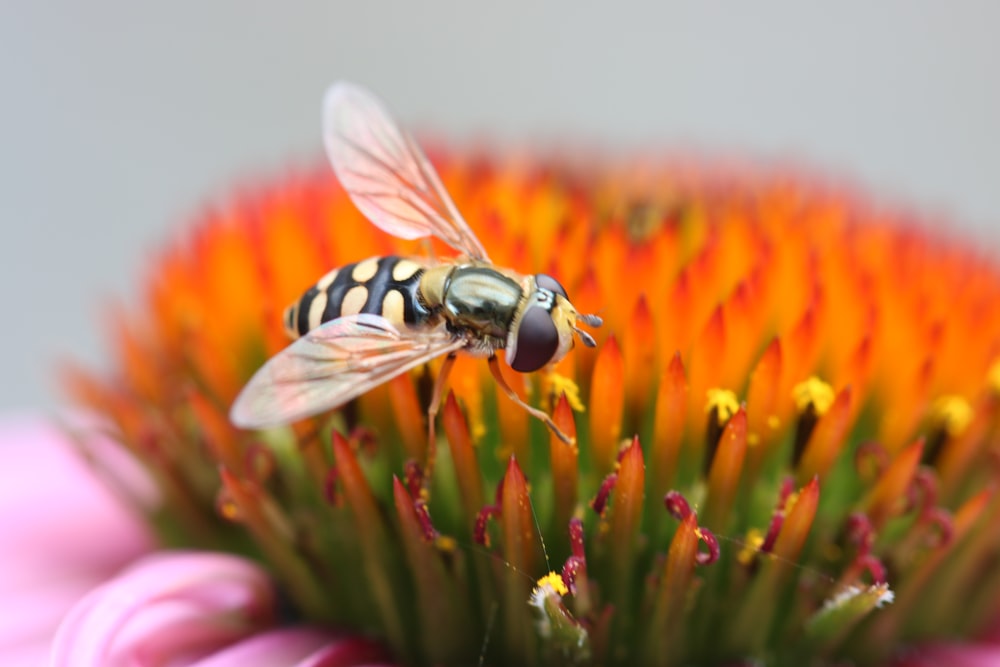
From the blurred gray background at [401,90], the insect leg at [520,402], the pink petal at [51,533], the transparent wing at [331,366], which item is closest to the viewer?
the transparent wing at [331,366]

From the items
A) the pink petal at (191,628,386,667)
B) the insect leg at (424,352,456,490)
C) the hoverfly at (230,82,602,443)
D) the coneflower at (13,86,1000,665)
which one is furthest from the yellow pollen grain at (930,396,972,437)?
the pink petal at (191,628,386,667)

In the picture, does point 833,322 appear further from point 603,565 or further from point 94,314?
point 94,314

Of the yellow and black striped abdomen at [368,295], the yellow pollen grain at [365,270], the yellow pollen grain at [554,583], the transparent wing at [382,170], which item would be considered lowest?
the yellow pollen grain at [554,583]

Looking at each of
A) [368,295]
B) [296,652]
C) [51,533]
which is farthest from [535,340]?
[51,533]

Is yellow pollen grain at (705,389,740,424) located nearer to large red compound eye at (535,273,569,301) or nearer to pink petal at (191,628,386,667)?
large red compound eye at (535,273,569,301)

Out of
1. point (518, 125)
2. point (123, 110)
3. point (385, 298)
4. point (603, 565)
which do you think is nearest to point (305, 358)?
point (385, 298)

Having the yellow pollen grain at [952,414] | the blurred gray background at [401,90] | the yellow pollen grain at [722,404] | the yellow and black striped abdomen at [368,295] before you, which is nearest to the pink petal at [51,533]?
the yellow and black striped abdomen at [368,295]

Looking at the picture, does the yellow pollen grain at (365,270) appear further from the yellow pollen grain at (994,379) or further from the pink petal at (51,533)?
the yellow pollen grain at (994,379)
